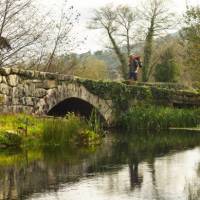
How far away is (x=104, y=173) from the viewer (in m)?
13.9

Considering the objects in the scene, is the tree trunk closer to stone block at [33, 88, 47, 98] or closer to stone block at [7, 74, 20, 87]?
stone block at [33, 88, 47, 98]

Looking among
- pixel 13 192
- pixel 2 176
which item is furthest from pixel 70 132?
pixel 13 192

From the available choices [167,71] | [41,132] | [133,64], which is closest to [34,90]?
[41,132]

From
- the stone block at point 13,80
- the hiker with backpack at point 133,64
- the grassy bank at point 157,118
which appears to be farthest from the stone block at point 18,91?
the hiker with backpack at point 133,64

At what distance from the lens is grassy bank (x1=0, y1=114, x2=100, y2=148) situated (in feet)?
62.6

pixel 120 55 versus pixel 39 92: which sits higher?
pixel 120 55

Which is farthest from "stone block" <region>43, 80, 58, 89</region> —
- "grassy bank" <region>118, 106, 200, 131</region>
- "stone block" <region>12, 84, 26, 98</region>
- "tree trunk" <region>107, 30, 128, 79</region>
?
"tree trunk" <region>107, 30, 128, 79</region>

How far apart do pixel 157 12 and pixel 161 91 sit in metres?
21.9

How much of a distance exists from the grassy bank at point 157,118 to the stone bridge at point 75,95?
69cm

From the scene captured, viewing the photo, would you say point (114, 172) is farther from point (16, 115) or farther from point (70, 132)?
point (16, 115)

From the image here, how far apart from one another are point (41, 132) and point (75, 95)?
29.1 ft

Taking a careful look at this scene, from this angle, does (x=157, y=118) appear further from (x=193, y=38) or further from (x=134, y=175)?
(x=134, y=175)

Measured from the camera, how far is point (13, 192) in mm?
11547

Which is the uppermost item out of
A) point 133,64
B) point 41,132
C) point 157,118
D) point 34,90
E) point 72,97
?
point 133,64
